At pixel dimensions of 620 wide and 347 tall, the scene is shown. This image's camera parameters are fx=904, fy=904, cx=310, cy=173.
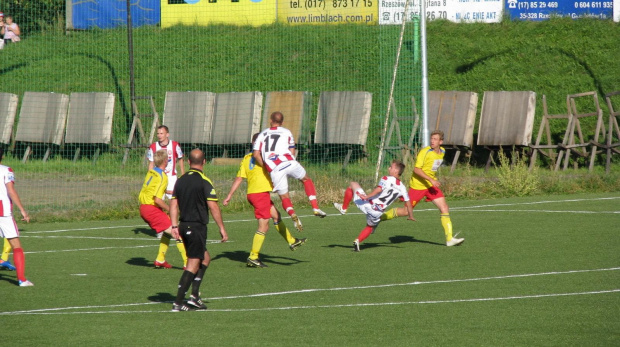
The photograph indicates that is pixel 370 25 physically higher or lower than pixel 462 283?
higher

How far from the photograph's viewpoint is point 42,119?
29891mm

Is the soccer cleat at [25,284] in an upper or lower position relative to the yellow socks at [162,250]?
lower

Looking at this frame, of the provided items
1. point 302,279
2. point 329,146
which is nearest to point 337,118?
point 329,146

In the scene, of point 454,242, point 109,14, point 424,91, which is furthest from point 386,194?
point 109,14

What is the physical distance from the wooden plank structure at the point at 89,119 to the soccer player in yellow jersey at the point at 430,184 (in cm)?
1553

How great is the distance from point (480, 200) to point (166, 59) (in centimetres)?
1611

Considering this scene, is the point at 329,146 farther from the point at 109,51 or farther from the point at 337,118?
the point at 109,51

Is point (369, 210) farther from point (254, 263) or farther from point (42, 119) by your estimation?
point (42, 119)

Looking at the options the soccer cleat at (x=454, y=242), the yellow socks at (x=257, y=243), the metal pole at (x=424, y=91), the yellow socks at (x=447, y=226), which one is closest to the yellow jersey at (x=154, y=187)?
the yellow socks at (x=257, y=243)

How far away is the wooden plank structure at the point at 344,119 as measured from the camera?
26812 millimetres

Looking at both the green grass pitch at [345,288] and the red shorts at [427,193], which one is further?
the red shorts at [427,193]

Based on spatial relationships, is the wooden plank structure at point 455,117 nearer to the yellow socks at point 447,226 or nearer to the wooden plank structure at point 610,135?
the wooden plank structure at point 610,135

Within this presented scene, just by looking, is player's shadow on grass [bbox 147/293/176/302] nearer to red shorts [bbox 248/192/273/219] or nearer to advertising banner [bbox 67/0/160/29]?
red shorts [bbox 248/192/273/219]

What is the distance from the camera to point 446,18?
34938mm
